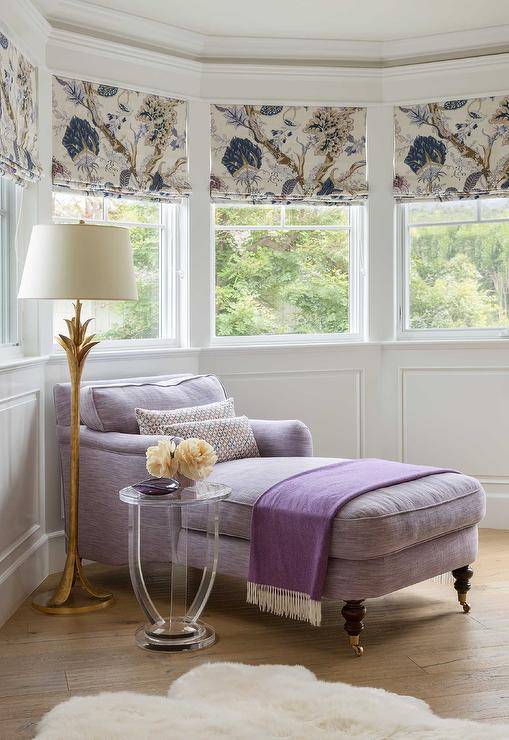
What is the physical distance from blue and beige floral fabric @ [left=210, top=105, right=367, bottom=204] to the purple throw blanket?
204 cm

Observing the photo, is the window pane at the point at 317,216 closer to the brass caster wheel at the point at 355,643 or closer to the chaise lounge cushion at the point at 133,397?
the chaise lounge cushion at the point at 133,397

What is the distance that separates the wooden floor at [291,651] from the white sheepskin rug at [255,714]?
3.6 inches

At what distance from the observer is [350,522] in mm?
3018

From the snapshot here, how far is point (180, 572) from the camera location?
136 inches

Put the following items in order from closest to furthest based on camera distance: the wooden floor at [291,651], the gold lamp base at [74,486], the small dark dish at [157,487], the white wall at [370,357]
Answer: the wooden floor at [291,651]
the small dark dish at [157,487]
the gold lamp base at [74,486]
the white wall at [370,357]

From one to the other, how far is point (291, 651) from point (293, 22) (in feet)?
10.2

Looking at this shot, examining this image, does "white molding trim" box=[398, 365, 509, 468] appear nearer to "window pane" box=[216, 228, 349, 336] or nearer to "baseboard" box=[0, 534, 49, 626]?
"window pane" box=[216, 228, 349, 336]

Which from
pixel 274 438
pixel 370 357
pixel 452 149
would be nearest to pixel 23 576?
pixel 274 438

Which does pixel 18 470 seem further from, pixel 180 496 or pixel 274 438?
pixel 274 438

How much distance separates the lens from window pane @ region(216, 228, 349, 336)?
4926mm

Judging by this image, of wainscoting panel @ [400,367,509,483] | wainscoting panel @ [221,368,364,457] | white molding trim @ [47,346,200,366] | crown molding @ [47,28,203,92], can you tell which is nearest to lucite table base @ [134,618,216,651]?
white molding trim @ [47,346,200,366]

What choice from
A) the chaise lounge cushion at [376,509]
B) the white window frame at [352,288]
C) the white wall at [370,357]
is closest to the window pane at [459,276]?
the white wall at [370,357]

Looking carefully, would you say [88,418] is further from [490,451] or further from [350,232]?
[490,451]

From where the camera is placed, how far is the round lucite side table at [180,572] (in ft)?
10.2
